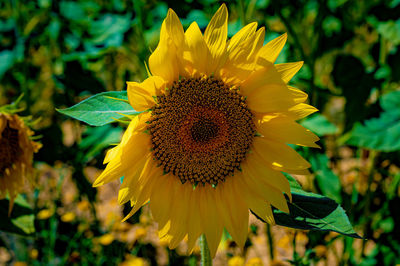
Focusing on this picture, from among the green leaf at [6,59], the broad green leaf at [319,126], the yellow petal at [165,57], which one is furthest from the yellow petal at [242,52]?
the green leaf at [6,59]

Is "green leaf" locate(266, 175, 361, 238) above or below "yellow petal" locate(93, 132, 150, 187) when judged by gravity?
below

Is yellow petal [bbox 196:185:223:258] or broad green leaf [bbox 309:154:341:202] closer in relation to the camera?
yellow petal [bbox 196:185:223:258]

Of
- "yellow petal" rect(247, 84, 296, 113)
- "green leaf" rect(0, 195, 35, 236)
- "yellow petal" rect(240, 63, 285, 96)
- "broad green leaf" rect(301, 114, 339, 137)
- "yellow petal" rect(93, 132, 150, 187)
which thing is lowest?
"green leaf" rect(0, 195, 35, 236)

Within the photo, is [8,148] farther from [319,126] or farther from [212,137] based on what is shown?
[319,126]

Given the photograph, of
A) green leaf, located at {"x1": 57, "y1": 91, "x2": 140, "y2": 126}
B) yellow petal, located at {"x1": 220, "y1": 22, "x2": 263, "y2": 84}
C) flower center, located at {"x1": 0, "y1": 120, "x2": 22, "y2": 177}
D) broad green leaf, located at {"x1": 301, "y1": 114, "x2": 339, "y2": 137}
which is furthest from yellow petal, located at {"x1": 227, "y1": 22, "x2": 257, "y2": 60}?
flower center, located at {"x1": 0, "y1": 120, "x2": 22, "y2": 177}

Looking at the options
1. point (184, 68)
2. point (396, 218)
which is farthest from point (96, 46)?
point (396, 218)

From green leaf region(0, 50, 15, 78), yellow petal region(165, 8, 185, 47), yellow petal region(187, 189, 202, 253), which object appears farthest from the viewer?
green leaf region(0, 50, 15, 78)

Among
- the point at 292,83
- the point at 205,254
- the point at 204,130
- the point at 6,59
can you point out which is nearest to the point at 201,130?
the point at 204,130

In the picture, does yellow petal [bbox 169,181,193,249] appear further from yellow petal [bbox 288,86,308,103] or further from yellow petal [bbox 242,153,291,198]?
yellow petal [bbox 288,86,308,103]
